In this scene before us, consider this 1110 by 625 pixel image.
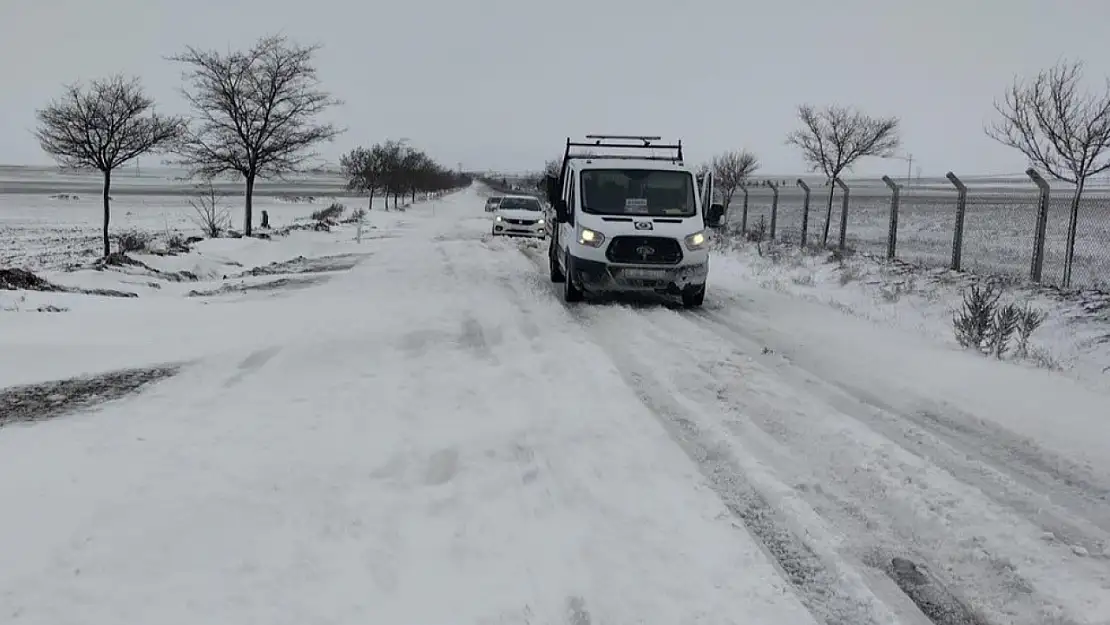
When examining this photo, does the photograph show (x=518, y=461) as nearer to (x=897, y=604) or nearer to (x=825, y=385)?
(x=897, y=604)

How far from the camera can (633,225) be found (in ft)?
36.9

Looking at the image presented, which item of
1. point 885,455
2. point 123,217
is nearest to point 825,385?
point 885,455

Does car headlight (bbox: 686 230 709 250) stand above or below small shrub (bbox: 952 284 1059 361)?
above

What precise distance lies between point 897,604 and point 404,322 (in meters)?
6.87

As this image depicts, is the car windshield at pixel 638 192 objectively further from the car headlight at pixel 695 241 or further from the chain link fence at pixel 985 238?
the chain link fence at pixel 985 238

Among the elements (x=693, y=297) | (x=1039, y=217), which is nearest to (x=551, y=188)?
(x=693, y=297)

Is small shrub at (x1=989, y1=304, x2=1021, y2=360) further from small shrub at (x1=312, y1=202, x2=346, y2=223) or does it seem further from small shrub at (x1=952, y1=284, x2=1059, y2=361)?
small shrub at (x1=312, y1=202, x2=346, y2=223)

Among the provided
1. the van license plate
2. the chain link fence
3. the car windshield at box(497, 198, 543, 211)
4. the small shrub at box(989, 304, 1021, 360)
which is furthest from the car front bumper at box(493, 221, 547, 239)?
the small shrub at box(989, 304, 1021, 360)

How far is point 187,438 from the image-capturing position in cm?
497

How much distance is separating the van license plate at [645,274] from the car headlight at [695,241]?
0.55 metres

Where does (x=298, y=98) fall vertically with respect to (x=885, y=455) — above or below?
above

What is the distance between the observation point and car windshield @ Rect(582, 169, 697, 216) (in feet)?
38.6

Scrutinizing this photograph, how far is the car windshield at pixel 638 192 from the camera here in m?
11.8

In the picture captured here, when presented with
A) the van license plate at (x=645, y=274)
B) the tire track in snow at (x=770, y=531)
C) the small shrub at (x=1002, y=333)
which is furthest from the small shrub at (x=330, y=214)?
the tire track in snow at (x=770, y=531)
